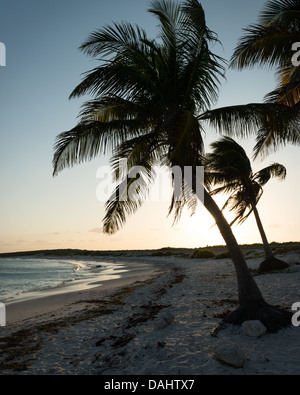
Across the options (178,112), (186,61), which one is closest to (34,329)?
(178,112)

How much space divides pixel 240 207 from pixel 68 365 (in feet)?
42.6

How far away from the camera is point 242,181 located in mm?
15031

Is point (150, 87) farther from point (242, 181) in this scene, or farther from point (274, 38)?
point (242, 181)

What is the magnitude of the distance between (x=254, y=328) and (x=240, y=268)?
1.40 m

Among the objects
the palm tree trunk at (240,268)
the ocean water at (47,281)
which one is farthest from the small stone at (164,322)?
the ocean water at (47,281)

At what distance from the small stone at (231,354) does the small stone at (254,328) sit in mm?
1247

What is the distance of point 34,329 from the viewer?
721 cm

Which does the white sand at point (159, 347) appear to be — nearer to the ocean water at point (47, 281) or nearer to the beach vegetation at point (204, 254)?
the ocean water at point (47, 281)

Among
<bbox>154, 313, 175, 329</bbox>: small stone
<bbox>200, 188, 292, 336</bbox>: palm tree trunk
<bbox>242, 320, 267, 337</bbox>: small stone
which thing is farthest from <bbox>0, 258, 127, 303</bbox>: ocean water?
<bbox>242, 320, 267, 337</bbox>: small stone

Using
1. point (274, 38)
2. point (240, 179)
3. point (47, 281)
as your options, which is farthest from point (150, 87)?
point (47, 281)

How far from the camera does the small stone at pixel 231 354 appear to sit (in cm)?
400
